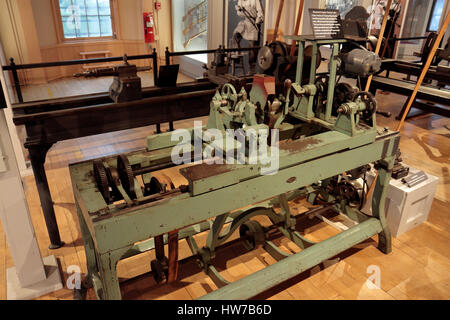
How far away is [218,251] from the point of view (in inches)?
104

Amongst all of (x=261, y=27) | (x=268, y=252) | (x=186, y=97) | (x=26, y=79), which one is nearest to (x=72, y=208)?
(x=186, y=97)

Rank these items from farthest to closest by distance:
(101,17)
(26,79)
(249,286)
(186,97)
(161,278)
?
(101,17) → (26,79) → (186,97) → (161,278) → (249,286)

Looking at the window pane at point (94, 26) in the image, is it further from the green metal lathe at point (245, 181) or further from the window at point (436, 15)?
the window at point (436, 15)

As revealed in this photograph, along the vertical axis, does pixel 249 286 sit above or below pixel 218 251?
above

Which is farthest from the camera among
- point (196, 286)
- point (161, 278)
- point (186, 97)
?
point (186, 97)

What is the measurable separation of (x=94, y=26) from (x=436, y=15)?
7.59 meters

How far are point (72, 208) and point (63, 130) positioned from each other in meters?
0.89

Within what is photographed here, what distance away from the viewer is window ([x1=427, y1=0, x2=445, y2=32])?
8071 mm

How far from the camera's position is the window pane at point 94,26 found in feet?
26.0

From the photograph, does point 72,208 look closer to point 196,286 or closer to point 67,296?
point 67,296

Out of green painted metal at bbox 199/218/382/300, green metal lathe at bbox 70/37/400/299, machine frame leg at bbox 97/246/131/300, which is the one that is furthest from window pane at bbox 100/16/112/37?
machine frame leg at bbox 97/246/131/300

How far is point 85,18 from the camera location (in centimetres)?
785

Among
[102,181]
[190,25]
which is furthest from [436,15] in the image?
[102,181]

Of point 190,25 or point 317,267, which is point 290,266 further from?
point 190,25
